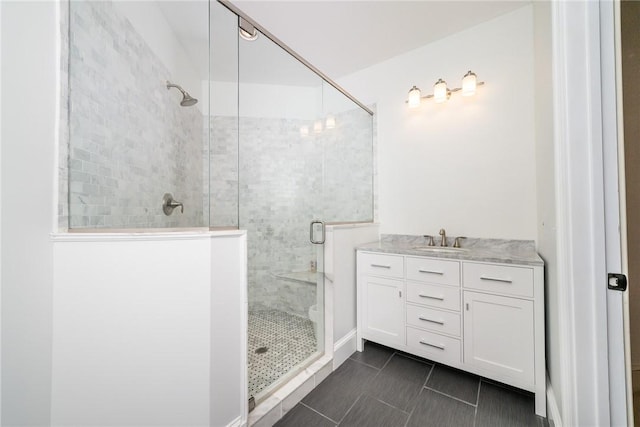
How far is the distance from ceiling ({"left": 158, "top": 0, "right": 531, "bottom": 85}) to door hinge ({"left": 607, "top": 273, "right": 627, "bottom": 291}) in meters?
1.93

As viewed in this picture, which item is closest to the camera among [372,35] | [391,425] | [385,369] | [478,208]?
[391,425]

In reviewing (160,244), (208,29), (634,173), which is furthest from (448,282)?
(208,29)

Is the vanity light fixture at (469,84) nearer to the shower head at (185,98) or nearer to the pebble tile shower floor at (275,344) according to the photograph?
the shower head at (185,98)

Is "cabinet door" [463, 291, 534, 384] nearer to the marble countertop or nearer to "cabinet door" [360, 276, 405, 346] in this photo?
the marble countertop

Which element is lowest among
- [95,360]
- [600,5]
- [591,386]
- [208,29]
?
[591,386]

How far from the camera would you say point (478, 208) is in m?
2.06

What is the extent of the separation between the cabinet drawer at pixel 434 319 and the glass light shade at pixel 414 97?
1775 millimetres

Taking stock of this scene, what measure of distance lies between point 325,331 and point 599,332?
1.44 metres

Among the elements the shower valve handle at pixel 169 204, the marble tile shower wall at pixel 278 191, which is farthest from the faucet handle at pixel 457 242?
the shower valve handle at pixel 169 204

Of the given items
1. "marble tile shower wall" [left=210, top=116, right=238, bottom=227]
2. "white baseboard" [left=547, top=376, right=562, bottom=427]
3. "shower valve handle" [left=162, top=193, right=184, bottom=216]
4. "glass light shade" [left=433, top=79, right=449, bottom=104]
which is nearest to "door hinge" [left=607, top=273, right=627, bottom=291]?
"white baseboard" [left=547, top=376, right=562, bottom=427]

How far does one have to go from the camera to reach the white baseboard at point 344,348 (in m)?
1.82

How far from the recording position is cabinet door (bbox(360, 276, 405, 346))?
6.16ft

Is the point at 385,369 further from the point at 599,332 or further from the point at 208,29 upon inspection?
the point at 208,29

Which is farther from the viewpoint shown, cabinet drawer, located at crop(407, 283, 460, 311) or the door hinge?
cabinet drawer, located at crop(407, 283, 460, 311)
